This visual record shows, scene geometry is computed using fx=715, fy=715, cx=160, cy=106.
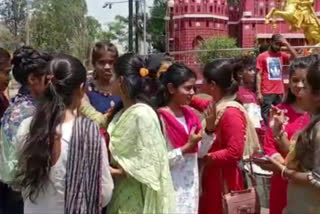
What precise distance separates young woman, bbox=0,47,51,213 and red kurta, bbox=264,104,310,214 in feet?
4.20

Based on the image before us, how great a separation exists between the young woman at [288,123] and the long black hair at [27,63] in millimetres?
1342

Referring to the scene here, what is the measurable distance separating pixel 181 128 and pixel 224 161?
355mm

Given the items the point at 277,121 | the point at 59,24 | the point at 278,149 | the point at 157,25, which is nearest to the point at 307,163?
the point at 277,121

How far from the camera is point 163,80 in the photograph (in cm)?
435

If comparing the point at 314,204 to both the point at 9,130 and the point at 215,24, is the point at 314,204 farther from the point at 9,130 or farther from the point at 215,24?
the point at 215,24

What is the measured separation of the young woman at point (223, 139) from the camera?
14.4 feet

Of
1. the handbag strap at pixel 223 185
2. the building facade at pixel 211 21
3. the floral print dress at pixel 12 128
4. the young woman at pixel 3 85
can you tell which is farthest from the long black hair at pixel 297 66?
the building facade at pixel 211 21

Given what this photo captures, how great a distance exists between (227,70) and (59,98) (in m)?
1.51

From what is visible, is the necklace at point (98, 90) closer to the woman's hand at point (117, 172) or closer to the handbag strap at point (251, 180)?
the handbag strap at point (251, 180)

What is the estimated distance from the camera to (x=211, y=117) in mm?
4398

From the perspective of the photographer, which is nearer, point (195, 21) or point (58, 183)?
point (58, 183)

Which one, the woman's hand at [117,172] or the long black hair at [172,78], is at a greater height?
the long black hair at [172,78]

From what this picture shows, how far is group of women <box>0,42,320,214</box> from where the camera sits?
3229mm

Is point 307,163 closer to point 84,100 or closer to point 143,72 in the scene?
point 143,72
